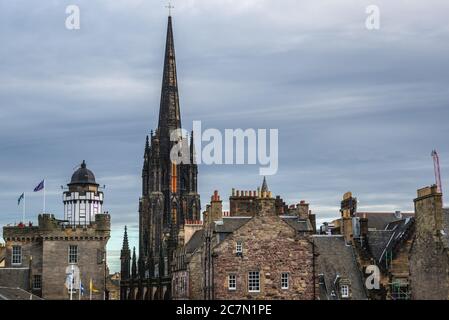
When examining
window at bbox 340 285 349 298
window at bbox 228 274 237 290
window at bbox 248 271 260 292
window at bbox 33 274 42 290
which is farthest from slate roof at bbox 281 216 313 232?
window at bbox 33 274 42 290

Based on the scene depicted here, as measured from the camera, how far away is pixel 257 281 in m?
53.3

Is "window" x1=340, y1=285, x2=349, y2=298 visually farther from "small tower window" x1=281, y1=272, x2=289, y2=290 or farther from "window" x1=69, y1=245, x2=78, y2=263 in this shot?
"window" x1=69, y1=245, x2=78, y2=263

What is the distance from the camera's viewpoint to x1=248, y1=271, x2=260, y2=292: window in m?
53.2

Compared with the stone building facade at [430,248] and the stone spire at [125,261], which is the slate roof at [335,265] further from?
the stone spire at [125,261]

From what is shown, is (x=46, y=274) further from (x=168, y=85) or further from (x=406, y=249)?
(x=168, y=85)

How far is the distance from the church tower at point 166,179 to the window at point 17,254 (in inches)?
1734

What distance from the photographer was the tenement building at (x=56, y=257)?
65812mm

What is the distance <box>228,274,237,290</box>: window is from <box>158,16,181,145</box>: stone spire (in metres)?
74.3

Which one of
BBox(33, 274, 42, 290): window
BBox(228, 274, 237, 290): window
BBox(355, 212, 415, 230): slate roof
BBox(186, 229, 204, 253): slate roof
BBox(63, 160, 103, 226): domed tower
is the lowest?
BBox(228, 274, 237, 290): window

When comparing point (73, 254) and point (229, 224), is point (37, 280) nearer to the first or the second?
point (73, 254)

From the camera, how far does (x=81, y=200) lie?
70.1 metres

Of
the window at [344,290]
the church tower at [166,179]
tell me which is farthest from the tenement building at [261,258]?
the church tower at [166,179]

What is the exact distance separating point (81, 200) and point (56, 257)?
214 inches
